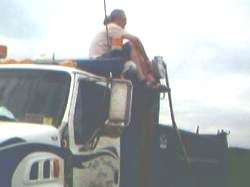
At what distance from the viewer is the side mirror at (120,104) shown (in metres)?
6.56

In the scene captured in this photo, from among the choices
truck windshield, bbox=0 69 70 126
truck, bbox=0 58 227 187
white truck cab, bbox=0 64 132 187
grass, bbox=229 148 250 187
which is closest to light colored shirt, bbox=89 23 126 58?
truck, bbox=0 58 227 187

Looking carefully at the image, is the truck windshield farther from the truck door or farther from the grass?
the grass

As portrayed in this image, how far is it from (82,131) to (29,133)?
795 mm

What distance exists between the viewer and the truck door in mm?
6641

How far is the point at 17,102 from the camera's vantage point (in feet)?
21.9

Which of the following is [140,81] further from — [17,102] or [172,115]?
[17,102]

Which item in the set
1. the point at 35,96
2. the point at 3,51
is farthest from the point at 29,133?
the point at 3,51

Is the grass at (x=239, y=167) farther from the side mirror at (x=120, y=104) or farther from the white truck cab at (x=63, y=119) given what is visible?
the side mirror at (x=120, y=104)

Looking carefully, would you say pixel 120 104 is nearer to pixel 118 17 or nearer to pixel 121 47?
pixel 121 47

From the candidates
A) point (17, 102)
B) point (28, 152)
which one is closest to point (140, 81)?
point (17, 102)

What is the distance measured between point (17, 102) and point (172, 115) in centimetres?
230

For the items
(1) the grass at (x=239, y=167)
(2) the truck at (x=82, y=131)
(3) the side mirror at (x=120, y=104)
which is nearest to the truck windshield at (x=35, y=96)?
(2) the truck at (x=82, y=131)

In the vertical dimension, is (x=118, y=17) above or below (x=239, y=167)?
above

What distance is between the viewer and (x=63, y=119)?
6.53 metres
